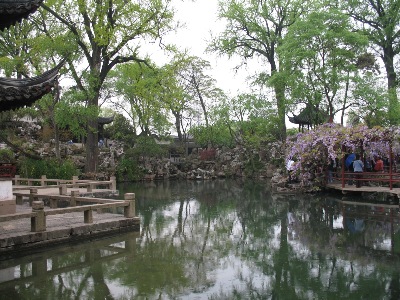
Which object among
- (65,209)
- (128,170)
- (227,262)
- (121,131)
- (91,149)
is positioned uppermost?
(121,131)

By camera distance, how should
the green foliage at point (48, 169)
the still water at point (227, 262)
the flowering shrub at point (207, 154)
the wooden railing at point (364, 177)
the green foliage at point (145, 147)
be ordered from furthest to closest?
the flowering shrub at point (207, 154) → the green foliage at point (145, 147) → the green foliage at point (48, 169) → the wooden railing at point (364, 177) → the still water at point (227, 262)

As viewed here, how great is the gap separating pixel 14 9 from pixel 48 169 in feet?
49.2

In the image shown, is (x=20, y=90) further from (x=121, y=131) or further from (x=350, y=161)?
(x=121, y=131)

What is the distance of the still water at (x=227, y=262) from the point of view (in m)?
5.86

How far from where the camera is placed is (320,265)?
7102mm

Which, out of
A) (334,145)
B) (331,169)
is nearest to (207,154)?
(331,169)

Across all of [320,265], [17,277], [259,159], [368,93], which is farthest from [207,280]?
[259,159]

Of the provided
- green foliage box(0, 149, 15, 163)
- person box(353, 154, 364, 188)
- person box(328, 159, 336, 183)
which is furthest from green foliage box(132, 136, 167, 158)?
person box(353, 154, 364, 188)

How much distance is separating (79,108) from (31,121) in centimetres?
1704

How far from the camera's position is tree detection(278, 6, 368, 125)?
20.3 m

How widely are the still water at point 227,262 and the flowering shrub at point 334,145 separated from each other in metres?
3.96

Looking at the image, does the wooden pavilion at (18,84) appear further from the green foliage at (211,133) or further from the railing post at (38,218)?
the green foliage at (211,133)

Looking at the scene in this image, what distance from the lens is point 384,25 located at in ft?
81.1

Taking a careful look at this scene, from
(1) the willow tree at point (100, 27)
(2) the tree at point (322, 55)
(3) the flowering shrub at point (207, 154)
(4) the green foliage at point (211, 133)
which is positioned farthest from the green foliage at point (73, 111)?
(3) the flowering shrub at point (207, 154)
